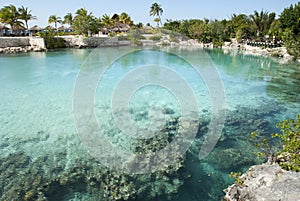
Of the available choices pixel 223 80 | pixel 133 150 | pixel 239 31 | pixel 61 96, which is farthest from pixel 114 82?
pixel 239 31

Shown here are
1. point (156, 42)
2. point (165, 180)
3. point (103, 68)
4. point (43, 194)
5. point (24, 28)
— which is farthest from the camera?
point (156, 42)

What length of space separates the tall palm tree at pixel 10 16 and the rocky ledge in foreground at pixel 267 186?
140 ft

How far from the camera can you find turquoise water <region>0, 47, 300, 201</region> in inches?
216

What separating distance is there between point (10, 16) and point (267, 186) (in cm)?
4361

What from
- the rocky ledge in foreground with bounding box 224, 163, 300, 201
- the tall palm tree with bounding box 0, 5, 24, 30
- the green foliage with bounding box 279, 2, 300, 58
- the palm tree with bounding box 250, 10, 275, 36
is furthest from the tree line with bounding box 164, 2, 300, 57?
the rocky ledge in foreground with bounding box 224, 163, 300, 201

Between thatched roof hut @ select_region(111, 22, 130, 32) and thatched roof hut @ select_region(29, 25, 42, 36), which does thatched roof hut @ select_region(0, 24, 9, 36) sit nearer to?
thatched roof hut @ select_region(29, 25, 42, 36)

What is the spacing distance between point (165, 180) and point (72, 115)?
6412 mm

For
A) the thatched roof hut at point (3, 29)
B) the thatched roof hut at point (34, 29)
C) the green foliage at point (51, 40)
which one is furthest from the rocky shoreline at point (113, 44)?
the thatched roof hut at point (34, 29)

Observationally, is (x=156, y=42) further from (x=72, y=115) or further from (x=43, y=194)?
(x=43, y=194)

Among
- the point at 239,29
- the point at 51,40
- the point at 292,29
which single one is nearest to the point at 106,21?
the point at 51,40

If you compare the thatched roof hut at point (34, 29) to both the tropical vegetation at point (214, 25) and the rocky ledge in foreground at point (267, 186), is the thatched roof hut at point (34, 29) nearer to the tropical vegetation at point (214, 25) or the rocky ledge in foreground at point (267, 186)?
the tropical vegetation at point (214, 25)

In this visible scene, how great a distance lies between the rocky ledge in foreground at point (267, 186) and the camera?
385cm

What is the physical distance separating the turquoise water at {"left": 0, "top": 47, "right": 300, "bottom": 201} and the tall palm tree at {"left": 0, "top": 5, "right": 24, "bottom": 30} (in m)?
22.6

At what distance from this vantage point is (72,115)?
10.5 metres
